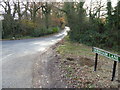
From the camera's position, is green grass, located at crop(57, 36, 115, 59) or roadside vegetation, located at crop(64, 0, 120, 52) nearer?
green grass, located at crop(57, 36, 115, 59)

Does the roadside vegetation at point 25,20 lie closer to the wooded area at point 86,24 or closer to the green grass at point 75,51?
the wooded area at point 86,24

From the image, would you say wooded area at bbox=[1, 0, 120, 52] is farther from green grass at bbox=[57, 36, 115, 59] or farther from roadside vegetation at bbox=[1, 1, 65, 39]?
green grass at bbox=[57, 36, 115, 59]

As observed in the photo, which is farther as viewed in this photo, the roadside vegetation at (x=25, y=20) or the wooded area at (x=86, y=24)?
the roadside vegetation at (x=25, y=20)

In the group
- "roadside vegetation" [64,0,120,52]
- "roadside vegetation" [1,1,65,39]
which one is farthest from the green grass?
"roadside vegetation" [1,1,65,39]

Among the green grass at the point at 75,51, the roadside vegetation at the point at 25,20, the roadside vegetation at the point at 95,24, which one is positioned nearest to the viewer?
the green grass at the point at 75,51

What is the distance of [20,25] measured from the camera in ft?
65.8

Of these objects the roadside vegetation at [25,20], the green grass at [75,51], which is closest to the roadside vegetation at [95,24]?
the green grass at [75,51]

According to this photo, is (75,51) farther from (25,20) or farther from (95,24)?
(25,20)

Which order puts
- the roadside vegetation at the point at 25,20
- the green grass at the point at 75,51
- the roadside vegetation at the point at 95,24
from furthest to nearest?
the roadside vegetation at the point at 25,20 < the roadside vegetation at the point at 95,24 < the green grass at the point at 75,51

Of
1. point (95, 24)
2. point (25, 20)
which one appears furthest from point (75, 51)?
point (25, 20)

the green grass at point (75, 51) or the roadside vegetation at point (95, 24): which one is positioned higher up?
the roadside vegetation at point (95, 24)

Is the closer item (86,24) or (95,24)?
(95,24)

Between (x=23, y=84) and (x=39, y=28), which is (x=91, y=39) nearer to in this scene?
(x=23, y=84)

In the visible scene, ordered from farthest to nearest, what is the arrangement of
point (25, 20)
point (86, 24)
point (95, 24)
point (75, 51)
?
point (25, 20)
point (86, 24)
point (95, 24)
point (75, 51)
